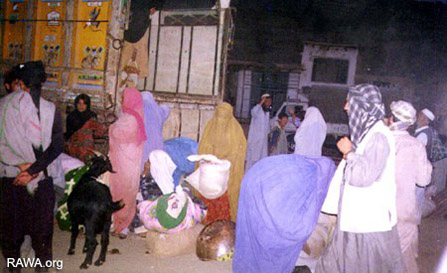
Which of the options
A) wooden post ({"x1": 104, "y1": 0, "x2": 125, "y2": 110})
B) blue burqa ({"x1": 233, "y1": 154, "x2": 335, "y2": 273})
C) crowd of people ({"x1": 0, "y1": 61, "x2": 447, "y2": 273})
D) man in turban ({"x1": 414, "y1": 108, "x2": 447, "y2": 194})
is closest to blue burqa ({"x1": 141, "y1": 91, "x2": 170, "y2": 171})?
crowd of people ({"x1": 0, "y1": 61, "x2": 447, "y2": 273})

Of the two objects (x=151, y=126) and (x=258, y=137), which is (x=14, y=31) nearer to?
(x=151, y=126)

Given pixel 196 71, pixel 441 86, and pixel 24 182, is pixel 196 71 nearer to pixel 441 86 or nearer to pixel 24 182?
pixel 24 182

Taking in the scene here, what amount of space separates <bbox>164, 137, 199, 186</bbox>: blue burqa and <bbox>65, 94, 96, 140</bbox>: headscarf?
1.36m

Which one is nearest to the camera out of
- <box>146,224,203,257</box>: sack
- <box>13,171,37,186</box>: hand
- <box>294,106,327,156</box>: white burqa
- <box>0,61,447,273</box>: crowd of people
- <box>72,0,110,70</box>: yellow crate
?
<box>0,61,447,273</box>: crowd of people

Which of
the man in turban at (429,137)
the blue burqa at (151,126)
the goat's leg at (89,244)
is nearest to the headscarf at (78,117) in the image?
the blue burqa at (151,126)

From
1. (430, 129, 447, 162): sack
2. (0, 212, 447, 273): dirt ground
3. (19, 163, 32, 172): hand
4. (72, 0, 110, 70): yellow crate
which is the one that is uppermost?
(72, 0, 110, 70): yellow crate

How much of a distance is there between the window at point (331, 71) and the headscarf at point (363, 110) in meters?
12.2

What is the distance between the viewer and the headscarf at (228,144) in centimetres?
520

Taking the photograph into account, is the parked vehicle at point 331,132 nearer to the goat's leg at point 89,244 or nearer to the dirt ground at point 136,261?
the dirt ground at point 136,261

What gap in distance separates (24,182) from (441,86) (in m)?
15.9

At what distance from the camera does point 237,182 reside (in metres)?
5.23

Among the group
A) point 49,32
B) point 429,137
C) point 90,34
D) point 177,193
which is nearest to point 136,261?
point 177,193

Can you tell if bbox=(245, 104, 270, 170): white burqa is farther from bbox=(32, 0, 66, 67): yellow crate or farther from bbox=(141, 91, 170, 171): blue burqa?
bbox=(32, 0, 66, 67): yellow crate

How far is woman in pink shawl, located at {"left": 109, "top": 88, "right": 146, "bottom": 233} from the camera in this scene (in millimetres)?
4852
